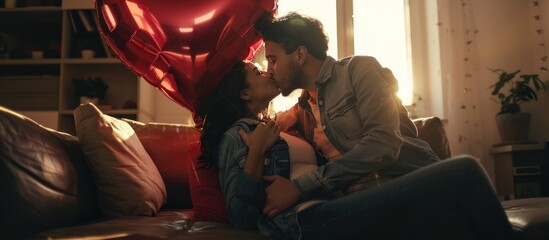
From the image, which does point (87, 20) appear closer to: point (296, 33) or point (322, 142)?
point (296, 33)

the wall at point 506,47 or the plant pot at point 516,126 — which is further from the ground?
the wall at point 506,47

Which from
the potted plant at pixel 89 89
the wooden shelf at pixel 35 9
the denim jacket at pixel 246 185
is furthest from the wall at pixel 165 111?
the denim jacket at pixel 246 185

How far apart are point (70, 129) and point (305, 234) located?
2.39m

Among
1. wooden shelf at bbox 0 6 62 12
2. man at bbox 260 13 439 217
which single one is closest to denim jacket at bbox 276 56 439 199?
man at bbox 260 13 439 217

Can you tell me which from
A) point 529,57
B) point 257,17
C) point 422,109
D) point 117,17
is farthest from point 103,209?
point 529,57

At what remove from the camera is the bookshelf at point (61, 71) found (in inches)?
119

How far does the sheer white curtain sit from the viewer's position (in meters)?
3.29

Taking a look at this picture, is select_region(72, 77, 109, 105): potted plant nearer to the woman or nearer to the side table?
the woman

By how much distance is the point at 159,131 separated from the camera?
6.19ft

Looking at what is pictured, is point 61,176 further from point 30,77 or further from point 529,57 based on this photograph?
point 529,57

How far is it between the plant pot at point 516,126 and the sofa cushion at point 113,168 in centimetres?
250

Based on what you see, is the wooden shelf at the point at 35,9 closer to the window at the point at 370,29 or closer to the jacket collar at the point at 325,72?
the window at the point at 370,29

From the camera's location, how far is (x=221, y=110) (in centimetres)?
150

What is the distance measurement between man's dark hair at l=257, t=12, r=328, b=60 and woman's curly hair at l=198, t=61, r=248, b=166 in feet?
0.55
